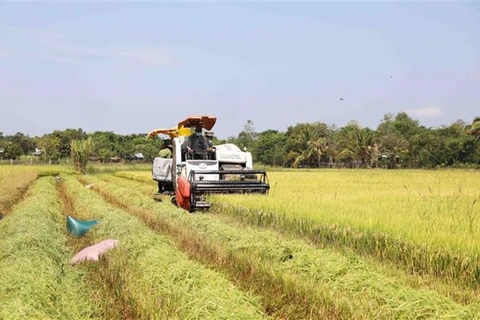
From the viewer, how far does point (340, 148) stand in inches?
2734

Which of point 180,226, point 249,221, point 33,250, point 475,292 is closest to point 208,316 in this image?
point 475,292

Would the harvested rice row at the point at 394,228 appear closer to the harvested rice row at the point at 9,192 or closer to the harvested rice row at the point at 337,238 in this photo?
the harvested rice row at the point at 337,238

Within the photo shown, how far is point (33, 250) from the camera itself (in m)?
6.39

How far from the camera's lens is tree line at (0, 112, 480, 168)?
56.4 m

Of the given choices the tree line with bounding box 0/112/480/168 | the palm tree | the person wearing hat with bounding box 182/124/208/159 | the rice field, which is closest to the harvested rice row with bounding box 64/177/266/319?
the rice field

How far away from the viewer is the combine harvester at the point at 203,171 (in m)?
11.9

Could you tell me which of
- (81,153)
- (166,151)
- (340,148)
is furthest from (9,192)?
(340,148)

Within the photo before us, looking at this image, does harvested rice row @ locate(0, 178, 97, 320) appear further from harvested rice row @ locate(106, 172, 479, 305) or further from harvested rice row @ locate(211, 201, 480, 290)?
harvested rice row @ locate(211, 201, 480, 290)

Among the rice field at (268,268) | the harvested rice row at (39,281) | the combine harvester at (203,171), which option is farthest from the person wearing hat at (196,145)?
the harvested rice row at (39,281)

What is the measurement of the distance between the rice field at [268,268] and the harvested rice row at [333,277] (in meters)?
0.01

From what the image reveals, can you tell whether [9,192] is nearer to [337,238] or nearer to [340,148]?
[337,238]

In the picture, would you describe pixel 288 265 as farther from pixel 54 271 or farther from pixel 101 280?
pixel 54 271

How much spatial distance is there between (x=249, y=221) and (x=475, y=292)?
5.36 meters

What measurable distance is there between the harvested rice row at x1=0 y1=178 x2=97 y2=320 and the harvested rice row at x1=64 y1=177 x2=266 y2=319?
1.37 ft
